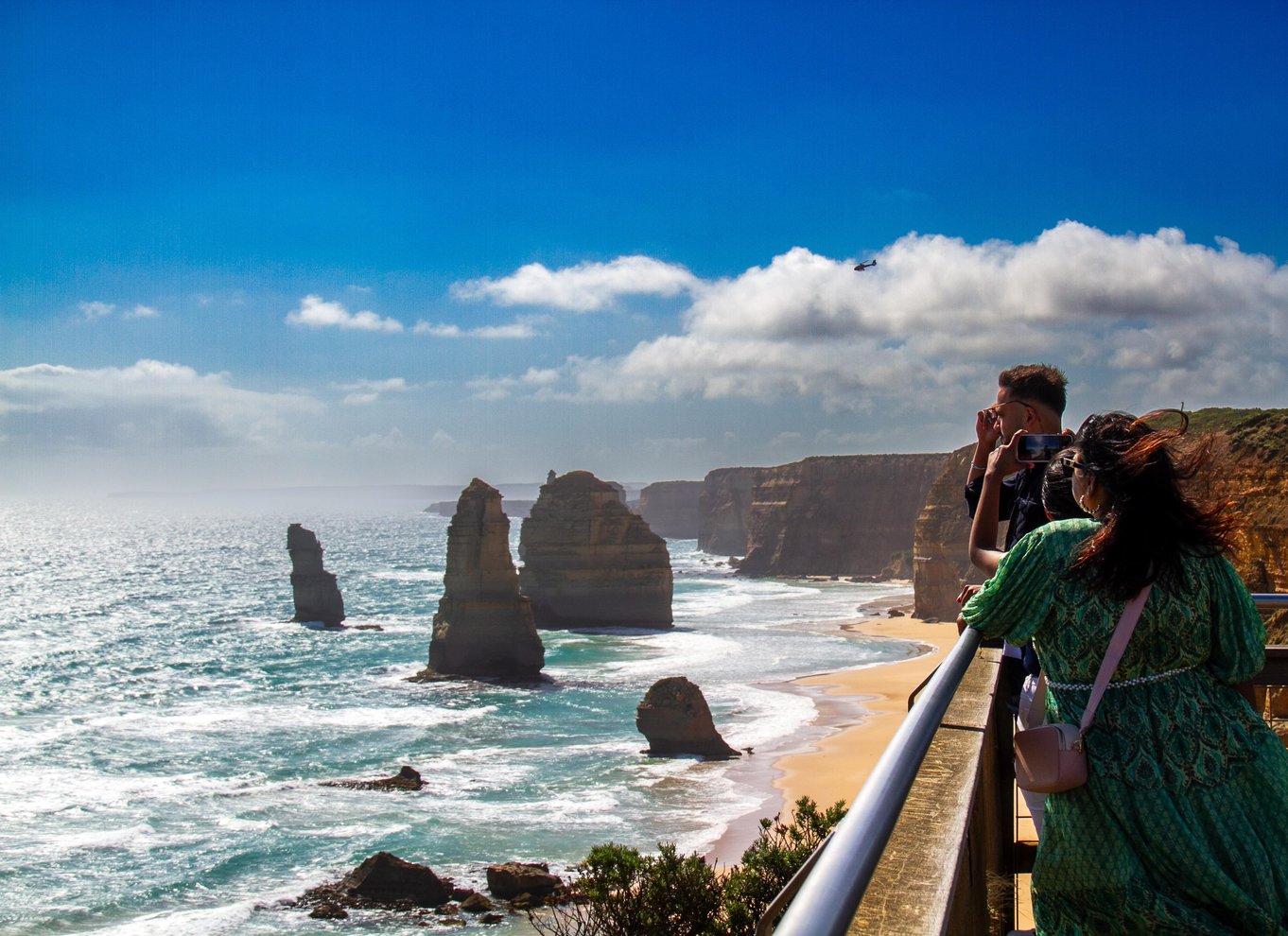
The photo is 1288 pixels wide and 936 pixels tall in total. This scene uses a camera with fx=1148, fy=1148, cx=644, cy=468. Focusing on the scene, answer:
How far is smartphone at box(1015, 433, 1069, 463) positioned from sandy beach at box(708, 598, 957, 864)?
1064 cm

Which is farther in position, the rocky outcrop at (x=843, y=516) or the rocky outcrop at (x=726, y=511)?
the rocky outcrop at (x=726, y=511)

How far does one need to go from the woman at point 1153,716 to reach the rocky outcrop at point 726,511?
439ft

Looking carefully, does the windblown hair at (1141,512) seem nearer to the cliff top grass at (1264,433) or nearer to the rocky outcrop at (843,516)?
the cliff top grass at (1264,433)

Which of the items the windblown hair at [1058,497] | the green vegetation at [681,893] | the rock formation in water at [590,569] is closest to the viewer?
the windblown hair at [1058,497]

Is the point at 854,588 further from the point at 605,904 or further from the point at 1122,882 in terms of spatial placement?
the point at 1122,882

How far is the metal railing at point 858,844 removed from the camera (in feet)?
5.32

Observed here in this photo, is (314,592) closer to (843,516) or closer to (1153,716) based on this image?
(843,516)

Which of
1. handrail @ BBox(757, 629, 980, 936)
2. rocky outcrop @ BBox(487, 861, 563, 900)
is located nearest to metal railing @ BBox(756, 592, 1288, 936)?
handrail @ BBox(757, 629, 980, 936)

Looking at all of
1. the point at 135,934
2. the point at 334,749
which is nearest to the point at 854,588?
the point at 334,749

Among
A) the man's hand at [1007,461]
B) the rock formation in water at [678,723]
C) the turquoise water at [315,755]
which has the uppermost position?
the man's hand at [1007,461]

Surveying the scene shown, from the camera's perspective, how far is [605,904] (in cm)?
1347

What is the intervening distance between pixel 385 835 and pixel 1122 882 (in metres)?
23.9

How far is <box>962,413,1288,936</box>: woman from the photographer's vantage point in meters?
2.47

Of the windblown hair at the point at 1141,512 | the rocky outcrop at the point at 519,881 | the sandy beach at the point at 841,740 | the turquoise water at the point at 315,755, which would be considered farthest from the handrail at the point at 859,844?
the rocky outcrop at the point at 519,881
